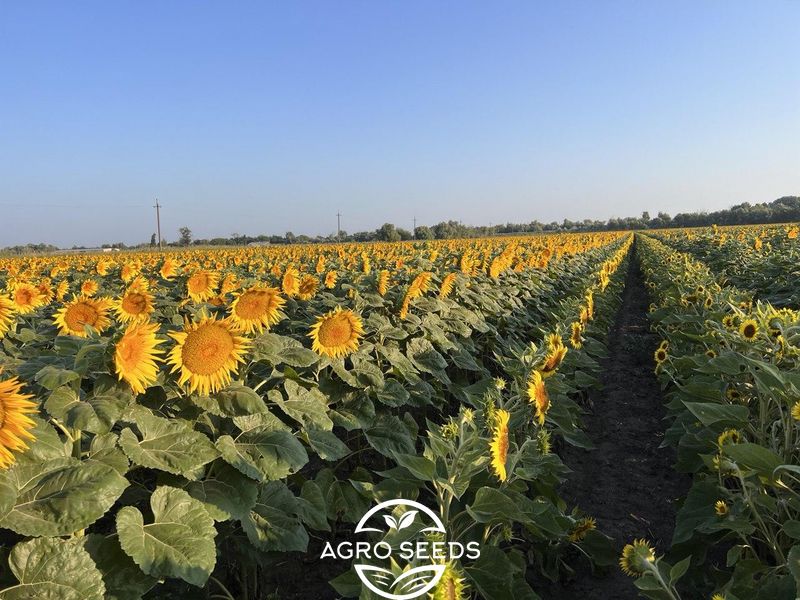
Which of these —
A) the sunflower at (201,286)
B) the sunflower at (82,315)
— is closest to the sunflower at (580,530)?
the sunflower at (82,315)

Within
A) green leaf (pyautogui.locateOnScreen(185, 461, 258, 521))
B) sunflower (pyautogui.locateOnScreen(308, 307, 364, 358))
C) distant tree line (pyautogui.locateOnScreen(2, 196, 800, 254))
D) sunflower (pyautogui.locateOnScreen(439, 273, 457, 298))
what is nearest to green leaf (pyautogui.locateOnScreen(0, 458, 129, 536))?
green leaf (pyautogui.locateOnScreen(185, 461, 258, 521))

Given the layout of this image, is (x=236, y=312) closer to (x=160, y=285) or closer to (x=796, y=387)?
(x=796, y=387)

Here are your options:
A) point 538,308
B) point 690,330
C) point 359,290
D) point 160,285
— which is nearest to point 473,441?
point 359,290

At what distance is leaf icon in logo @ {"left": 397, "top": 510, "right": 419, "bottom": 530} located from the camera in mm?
1976

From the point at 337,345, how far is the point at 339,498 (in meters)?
0.88

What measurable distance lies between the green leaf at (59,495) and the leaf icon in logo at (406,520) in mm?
921

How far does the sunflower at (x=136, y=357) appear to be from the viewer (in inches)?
75.7

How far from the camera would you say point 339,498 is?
3.12 m

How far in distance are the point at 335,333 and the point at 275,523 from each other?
1.23m

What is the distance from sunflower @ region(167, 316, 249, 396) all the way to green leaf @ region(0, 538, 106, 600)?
74 cm

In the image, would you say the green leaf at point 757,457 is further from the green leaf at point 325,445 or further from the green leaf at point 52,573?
the green leaf at point 52,573

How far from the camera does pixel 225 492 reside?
2.15 m

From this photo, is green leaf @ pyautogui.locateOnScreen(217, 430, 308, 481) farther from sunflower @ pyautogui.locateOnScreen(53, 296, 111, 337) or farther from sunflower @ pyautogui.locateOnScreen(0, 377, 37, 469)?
sunflower @ pyautogui.locateOnScreen(53, 296, 111, 337)

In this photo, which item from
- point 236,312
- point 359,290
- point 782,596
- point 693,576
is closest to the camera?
point 782,596
